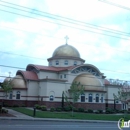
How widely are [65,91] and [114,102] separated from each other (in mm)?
Answer: 11226

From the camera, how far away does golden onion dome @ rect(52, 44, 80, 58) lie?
51.8 m

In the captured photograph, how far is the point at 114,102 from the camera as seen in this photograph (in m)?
50.1

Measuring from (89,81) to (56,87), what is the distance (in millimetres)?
6104

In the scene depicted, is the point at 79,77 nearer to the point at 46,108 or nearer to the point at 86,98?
the point at 86,98

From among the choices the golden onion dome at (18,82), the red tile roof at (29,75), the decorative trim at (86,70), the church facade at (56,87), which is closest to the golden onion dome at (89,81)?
the church facade at (56,87)

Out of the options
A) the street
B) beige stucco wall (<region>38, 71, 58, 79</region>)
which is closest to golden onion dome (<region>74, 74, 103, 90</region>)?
beige stucco wall (<region>38, 71, 58, 79</region>)

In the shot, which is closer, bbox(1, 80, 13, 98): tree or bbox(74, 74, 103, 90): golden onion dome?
bbox(1, 80, 13, 98): tree

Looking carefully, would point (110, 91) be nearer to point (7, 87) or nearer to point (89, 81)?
point (89, 81)

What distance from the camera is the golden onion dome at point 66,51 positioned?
51.8 metres

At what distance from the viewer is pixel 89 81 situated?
149ft

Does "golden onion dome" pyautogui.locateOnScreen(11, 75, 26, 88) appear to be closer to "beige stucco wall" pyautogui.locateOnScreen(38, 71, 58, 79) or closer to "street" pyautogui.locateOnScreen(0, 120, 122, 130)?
"beige stucco wall" pyautogui.locateOnScreen(38, 71, 58, 79)

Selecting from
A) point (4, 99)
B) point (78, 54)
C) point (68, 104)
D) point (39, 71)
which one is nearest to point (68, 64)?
point (78, 54)

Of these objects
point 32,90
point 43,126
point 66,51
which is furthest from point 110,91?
point 43,126

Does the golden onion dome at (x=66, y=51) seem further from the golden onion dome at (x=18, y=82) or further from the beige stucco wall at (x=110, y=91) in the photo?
the golden onion dome at (x=18, y=82)
